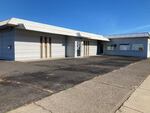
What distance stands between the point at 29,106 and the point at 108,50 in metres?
26.5

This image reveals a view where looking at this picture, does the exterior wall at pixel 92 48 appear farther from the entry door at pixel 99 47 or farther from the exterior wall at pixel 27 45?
the exterior wall at pixel 27 45

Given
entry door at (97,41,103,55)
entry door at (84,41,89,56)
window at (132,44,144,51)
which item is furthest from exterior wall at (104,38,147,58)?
entry door at (84,41,89,56)

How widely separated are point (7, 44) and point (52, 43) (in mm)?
5125

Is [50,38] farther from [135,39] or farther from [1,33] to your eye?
[135,39]

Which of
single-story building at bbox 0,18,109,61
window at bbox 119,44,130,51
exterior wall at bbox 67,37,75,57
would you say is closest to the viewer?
single-story building at bbox 0,18,109,61

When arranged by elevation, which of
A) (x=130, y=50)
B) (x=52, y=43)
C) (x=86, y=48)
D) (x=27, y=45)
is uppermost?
(x=52, y=43)

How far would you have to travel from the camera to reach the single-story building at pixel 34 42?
1320cm

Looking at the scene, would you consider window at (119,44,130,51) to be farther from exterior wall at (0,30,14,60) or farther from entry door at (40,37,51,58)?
exterior wall at (0,30,14,60)

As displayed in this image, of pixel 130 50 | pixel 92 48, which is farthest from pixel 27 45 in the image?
pixel 130 50

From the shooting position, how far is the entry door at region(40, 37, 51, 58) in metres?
16.1

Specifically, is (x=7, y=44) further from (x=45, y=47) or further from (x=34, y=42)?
(x=45, y=47)

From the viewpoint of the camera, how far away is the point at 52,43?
56.9ft

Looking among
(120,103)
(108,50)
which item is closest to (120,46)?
(108,50)

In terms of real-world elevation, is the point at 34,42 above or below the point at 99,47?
above
